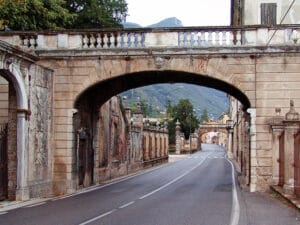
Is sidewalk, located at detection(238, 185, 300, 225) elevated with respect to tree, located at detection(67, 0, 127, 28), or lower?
lower

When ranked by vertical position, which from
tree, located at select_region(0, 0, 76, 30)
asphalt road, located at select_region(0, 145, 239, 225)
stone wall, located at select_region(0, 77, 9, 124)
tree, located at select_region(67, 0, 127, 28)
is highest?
tree, located at select_region(67, 0, 127, 28)

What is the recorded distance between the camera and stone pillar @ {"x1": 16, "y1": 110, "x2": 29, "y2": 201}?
63.0 feet

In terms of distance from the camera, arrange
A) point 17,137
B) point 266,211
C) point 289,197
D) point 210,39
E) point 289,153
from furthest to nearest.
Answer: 1. point 210,39
2. point 17,137
3. point 289,153
4. point 289,197
5. point 266,211

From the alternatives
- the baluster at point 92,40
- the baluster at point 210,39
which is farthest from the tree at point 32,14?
the baluster at point 210,39

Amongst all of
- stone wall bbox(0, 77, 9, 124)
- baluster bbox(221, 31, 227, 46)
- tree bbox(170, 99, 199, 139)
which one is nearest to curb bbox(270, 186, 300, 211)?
baluster bbox(221, 31, 227, 46)

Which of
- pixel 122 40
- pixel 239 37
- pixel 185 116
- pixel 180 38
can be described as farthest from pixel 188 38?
pixel 185 116

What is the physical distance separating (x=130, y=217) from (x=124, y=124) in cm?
2246

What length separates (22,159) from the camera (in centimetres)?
1933

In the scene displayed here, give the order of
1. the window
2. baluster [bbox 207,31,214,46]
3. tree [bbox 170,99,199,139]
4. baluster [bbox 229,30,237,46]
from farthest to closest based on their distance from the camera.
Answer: tree [bbox 170,99,199,139], the window, baluster [bbox 207,31,214,46], baluster [bbox 229,30,237,46]

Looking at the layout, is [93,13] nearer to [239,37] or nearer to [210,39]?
[210,39]

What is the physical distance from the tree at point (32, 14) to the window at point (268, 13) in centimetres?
1076

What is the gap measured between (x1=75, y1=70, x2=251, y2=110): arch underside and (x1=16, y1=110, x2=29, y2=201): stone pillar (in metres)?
3.85

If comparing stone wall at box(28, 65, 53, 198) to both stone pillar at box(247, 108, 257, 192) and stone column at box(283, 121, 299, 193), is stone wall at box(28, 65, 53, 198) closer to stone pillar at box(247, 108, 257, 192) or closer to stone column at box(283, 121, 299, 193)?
stone pillar at box(247, 108, 257, 192)

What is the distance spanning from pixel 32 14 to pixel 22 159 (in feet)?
40.2
